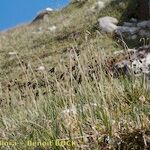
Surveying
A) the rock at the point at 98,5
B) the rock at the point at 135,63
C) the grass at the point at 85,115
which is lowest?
the grass at the point at 85,115

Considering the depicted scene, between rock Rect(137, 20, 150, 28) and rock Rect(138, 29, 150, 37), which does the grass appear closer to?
rock Rect(138, 29, 150, 37)

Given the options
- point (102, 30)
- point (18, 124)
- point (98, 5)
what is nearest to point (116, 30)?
point (102, 30)

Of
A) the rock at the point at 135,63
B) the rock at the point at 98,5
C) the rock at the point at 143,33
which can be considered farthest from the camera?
the rock at the point at 98,5

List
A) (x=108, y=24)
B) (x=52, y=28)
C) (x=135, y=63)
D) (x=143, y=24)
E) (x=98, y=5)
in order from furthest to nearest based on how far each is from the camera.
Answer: (x=98, y=5)
(x=52, y=28)
(x=108, y=24)
(x=143, y=24)
(x=135, y=63)

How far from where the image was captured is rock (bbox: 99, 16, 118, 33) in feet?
76.6

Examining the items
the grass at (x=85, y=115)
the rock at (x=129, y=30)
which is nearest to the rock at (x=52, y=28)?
the rock at (x=129, y=30)

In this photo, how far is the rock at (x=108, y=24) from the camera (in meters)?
23.3

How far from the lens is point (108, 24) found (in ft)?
78.8

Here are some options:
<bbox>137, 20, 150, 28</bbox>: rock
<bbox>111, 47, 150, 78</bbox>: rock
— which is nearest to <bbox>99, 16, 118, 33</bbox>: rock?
<bbox>137, 20, 150, 28</bbox>: rock

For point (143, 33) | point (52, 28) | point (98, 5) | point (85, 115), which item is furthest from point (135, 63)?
point (98, 5)

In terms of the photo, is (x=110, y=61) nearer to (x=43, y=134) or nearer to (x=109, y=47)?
(x=109, y=47)

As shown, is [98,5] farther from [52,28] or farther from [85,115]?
[85,115]

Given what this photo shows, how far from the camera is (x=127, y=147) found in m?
6.56

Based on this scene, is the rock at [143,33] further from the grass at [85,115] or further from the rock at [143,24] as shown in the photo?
the grass at [85,115]
